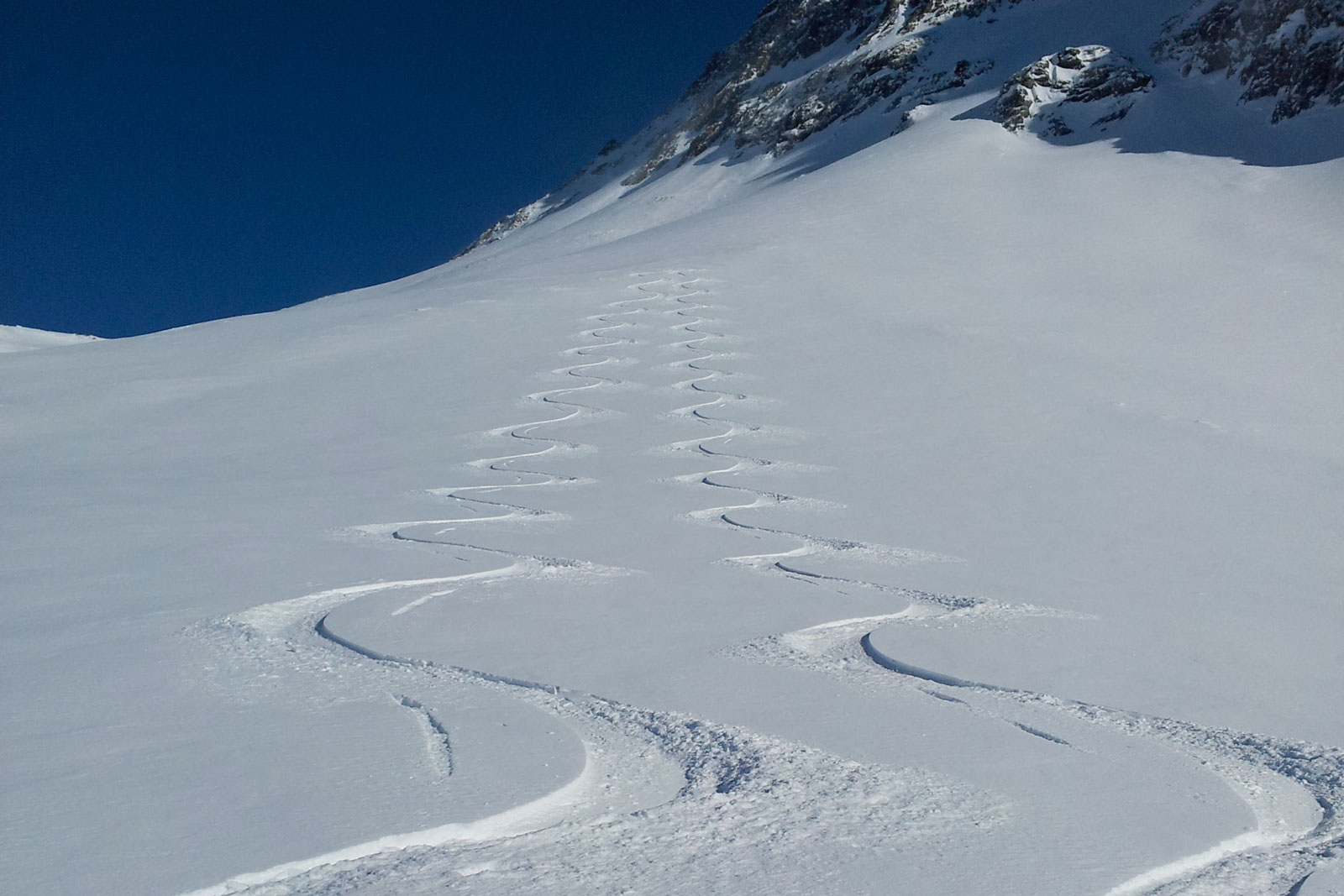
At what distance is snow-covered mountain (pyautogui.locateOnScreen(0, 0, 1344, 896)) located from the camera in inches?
75.5

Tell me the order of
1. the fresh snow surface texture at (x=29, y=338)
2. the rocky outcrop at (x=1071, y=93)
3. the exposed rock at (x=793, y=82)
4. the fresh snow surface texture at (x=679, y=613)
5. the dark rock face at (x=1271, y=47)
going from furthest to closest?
the exposed rock at (x=793, y=82) < the rocky outcrop at (x=1071, y=93) < the dark rock face at (x=1271, y=47) < the fresh snow surface texture at (x=29, y=338) < the fresh snow surface texture at (x=679, y=613)

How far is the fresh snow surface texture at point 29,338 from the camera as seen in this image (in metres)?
16.4

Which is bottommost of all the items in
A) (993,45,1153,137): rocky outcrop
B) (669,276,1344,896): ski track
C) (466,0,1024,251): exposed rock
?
(669,276,1344,896): ski track

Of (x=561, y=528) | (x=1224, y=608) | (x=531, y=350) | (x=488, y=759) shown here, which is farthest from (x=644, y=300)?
(x=488, y=759)

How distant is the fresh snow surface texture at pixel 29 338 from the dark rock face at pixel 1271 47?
25084 mm

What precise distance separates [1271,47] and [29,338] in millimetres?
27301

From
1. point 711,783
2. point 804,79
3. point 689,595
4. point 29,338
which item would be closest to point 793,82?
point 804,79

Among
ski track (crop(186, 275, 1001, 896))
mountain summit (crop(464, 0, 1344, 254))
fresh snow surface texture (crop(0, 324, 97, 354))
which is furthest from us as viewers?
mountain summit (crop(464, 0, 1344, 254))

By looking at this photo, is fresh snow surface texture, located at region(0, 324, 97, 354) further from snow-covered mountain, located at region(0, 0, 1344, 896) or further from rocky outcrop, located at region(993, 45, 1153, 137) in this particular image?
rocky outcrop, located at region(993, 45, 1153, 137)

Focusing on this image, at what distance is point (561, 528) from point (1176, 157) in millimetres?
21099

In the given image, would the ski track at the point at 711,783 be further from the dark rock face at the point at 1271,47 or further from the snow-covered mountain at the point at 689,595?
the dark rock face at the point at 1271,47

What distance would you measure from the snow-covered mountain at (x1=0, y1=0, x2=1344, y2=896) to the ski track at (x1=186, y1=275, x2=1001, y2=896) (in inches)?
0.5

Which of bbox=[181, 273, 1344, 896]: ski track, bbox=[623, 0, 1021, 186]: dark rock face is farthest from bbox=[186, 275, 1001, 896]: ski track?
bbox=[623, 0, 1021, 186]: dark rock face

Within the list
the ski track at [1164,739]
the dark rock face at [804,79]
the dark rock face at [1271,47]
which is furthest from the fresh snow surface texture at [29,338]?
the dark rock face at [1271,47]
